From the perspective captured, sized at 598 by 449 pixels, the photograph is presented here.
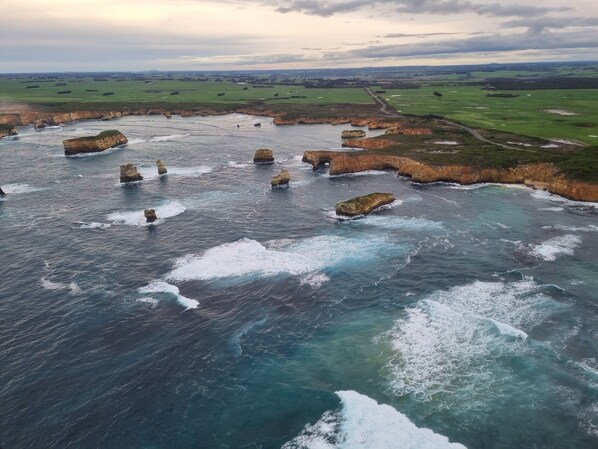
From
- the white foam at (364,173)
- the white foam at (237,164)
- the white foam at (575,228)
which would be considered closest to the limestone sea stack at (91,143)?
the white foam at (237,164)

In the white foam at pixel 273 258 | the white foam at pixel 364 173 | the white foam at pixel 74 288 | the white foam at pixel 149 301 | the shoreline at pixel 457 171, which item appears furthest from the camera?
the white foam at pixel 364 173

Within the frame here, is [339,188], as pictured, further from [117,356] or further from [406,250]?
[117,356]

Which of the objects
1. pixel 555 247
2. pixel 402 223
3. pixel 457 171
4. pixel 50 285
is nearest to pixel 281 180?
pixel 402 223

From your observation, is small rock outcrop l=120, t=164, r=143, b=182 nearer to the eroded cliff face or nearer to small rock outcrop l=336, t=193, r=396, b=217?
the eroded cliff face

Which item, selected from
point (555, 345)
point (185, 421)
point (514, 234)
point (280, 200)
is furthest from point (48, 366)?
point (514, 234)

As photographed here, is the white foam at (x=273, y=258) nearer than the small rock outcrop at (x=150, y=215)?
Yes

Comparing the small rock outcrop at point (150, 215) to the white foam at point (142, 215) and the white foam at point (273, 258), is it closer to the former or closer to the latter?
the white foam at point (142, 215)
